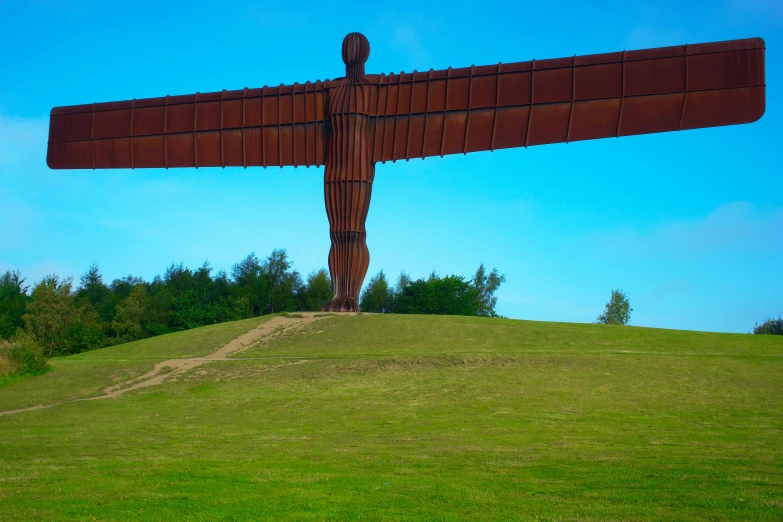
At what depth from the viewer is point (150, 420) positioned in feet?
66.4

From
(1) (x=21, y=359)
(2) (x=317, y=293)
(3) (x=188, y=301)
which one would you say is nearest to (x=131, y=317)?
(3) (x=188, y=301)

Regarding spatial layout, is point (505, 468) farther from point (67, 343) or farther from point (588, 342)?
point (67, 343)

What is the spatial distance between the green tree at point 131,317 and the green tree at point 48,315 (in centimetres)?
503

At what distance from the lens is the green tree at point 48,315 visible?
60.6 meters

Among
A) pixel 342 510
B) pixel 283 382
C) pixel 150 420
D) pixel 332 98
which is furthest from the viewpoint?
pixel 332 98

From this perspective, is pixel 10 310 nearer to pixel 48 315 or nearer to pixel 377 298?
pixel 48 315

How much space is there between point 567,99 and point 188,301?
47.9 m

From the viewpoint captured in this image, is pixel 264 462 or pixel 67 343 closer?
pixel 264 462

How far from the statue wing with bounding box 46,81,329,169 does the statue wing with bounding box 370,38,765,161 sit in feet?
11.3

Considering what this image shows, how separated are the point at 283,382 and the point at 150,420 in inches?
235

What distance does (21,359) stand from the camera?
2892 cm

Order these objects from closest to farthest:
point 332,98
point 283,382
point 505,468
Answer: point 505,468, point 283,382, point 332,98

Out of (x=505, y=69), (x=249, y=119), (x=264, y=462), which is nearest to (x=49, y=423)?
(x=264, y=462)

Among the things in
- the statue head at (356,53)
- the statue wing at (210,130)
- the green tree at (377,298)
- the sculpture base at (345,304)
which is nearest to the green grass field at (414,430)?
the sculpture base at (345,304)
